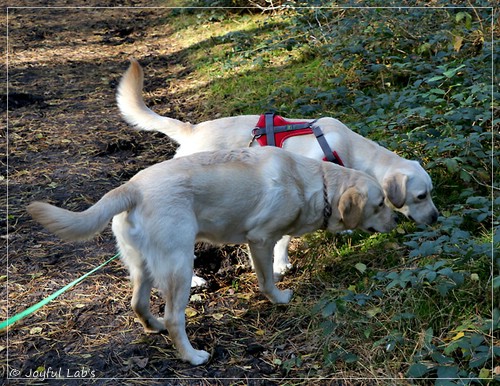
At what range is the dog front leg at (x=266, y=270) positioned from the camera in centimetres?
A: 432

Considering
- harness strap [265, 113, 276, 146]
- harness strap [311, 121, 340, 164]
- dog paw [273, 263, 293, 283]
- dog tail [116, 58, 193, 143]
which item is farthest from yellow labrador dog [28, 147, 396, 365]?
dog tail [116, 58, 193, 143]

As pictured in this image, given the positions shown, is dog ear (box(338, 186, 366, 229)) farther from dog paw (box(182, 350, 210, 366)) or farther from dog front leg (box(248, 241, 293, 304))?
dog paw (box(182, 350, 210, 366))

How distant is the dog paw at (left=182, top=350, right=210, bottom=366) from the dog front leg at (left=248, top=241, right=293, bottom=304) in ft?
2.29

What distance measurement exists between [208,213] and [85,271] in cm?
142

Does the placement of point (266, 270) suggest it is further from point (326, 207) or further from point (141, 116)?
point (141, 116)

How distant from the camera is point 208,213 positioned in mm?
4062

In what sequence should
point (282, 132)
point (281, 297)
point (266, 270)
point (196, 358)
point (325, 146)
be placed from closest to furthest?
point (196, 358) < point (266, 270) < point (281, 297) < point (325, 146) < point (282, 132)

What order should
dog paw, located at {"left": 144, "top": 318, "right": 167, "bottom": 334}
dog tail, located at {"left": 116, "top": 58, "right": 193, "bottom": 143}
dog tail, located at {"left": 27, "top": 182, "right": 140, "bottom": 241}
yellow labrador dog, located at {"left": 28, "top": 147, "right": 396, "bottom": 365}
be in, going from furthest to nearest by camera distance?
dog tail, located at {"left": 116, "top": 58, "right": 193, "bottom": 143}, dog paw, located at {"left": 144, "top": 318, "right": 167, "bottom": 334}, yellow labrador dog, located at {"left": 28, "top": 147, "right": 396, "bottom": 365}, dog tail, located at {"left": 27, "top": 182, "right": 140, "bottom": 241}

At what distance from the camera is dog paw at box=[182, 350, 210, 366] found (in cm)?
393

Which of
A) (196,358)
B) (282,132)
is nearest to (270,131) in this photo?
(282,132)

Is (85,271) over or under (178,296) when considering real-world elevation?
under

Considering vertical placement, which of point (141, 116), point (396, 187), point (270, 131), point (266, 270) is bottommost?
point (266, 270)

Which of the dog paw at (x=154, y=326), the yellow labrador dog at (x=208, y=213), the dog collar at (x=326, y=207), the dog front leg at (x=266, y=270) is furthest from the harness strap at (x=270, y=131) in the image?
the dog paw at (x=154, y=326)

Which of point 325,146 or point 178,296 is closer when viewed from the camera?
point 178,296
